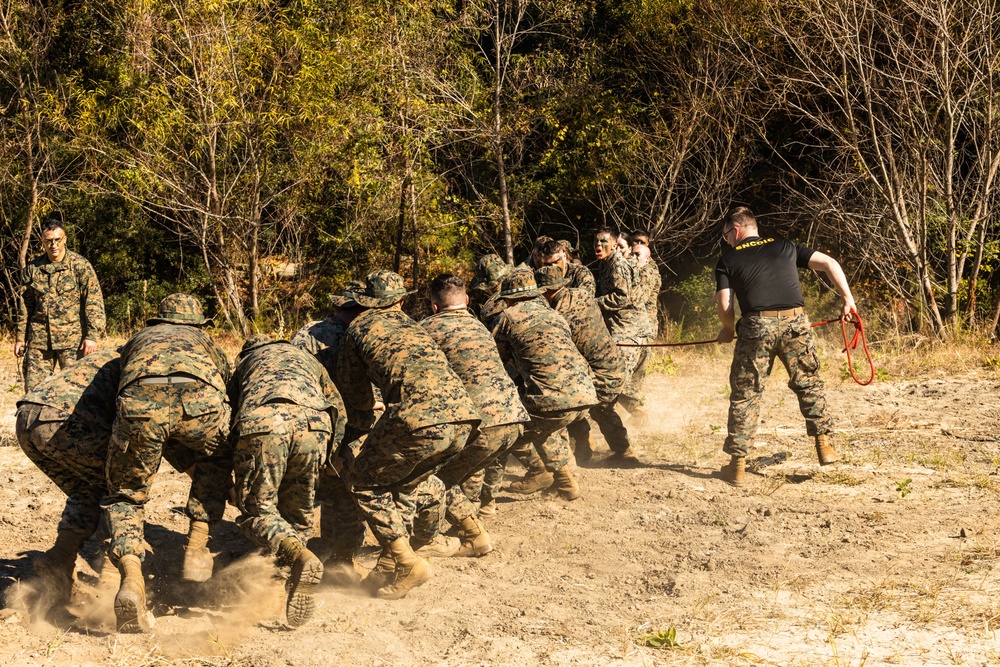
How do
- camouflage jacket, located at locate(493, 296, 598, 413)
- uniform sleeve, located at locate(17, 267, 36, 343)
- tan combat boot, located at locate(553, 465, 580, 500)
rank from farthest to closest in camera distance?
uniform sleeve, located at locate(17, 267, 36, 343) → tan combat boot, located at locate(553, 465, 580, 500) → camouflage jacket, located at locate(493, 296, 598, 413)

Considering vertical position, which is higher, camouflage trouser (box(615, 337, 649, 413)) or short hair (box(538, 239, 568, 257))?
short hair (box(538, 239, 568, 257))

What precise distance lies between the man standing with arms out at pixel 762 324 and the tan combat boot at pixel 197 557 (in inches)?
152

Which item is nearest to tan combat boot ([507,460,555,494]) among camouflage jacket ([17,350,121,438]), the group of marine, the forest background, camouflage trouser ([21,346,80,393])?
the group of marine

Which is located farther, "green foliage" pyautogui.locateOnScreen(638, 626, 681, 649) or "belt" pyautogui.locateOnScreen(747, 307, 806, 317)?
"belt" pyautogui.locateOnScreen(747, 307, 806, 317)

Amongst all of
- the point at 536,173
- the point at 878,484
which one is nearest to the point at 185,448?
the point at 878,484

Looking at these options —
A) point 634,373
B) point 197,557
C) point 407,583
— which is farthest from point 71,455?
point 634,373

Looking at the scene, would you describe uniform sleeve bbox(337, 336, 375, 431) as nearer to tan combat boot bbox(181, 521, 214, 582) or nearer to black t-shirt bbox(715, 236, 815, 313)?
tan combat boot bbox(181, 521, 214, 582)

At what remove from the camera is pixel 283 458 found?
5.46 m

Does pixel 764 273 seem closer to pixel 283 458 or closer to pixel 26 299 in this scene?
pixel 283 458

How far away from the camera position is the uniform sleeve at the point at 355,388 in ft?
20.0

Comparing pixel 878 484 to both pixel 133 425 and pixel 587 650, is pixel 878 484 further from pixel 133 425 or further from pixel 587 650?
pixel 133 425

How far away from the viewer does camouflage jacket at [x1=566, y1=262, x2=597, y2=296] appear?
29.5 feet

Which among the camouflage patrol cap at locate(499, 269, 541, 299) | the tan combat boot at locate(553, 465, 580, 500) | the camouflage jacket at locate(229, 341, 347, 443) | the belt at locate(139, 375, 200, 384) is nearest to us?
the belt at locate(139, 375, 200, 384)

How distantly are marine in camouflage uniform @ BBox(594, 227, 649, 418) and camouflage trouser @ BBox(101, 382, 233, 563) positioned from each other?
4.64m
